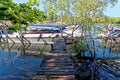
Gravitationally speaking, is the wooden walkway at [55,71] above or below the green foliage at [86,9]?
below

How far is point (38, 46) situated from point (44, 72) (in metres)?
20.8

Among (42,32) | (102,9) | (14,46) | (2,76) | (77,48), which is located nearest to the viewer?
(2,76)

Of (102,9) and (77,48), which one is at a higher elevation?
(102,9)

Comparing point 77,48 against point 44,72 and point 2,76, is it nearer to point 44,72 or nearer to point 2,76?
point 2,76

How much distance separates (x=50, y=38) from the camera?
31672 mm

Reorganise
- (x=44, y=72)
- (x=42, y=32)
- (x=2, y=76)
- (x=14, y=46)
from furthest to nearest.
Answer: (x=42, y=32)
(x=14, y=46)
(x=2, y=76)
(x=44, y=72)

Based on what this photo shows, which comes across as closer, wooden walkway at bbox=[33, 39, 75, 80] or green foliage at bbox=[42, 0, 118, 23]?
wooden walkway at bbox=[33, 39, 75, 80]

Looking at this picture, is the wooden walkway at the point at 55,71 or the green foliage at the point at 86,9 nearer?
the wooden walkway at the point at 55,71

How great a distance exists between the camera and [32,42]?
106ft

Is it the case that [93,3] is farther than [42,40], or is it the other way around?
[42,40]

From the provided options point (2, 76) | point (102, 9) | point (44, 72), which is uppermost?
point (102, 9)

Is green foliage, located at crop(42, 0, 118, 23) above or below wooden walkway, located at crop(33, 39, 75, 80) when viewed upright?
above

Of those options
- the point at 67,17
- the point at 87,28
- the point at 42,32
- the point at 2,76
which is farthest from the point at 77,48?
the point at 42,32

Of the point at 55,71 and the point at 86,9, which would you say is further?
the point at 86,9
